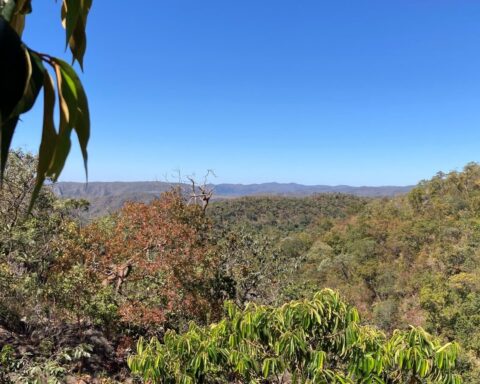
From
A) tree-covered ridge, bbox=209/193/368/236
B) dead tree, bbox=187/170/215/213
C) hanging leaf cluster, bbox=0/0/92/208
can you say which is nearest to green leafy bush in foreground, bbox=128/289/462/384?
hanging leaf cluster, bbox=0/0/92/208

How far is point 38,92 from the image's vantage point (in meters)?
0.60

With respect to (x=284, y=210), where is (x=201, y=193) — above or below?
above

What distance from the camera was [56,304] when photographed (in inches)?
246

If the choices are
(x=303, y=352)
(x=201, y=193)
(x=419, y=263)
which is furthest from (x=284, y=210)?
(x=303, y=352)

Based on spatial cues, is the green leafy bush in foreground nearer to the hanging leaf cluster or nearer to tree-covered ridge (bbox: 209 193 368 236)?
the hanging leaf cluster

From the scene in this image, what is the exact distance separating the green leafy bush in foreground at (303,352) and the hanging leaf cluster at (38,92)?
2.22 metres

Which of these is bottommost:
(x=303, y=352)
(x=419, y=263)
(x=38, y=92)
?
(x=419, y=263)

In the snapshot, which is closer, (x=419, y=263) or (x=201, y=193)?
(x=201, y=193)

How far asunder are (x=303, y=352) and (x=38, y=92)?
2.49 metres

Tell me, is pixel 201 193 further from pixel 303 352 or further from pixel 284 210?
pixel 284 210

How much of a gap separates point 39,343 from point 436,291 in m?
15.4

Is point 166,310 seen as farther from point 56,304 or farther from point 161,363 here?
point 161,363

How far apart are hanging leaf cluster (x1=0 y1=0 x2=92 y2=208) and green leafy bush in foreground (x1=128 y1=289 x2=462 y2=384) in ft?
7.29

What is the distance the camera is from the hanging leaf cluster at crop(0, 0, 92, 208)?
0.51m
